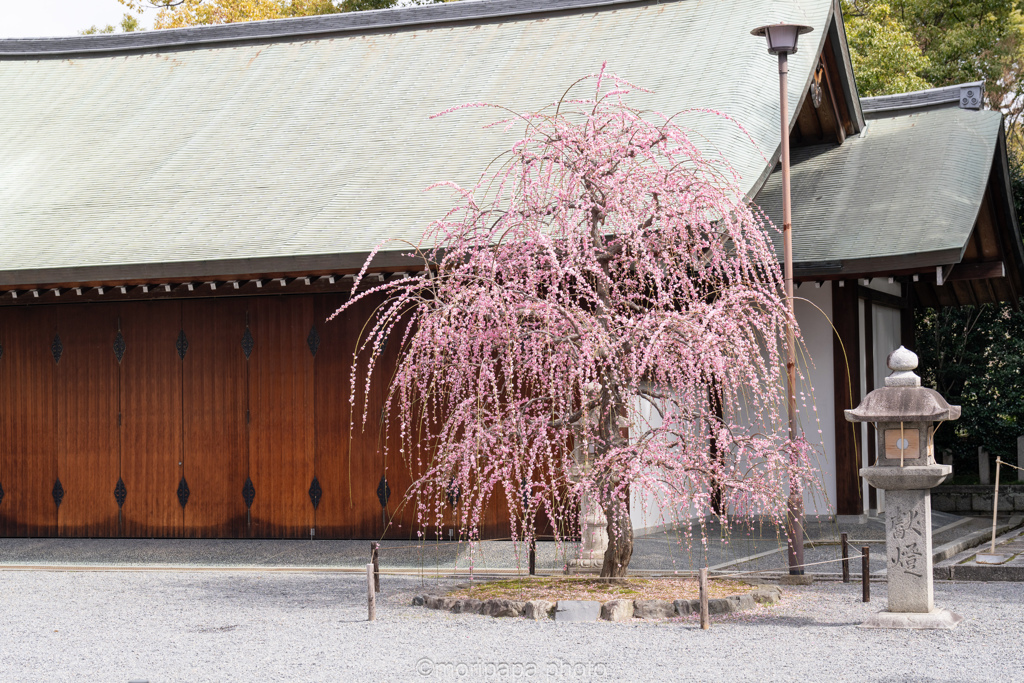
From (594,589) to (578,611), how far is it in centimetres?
57

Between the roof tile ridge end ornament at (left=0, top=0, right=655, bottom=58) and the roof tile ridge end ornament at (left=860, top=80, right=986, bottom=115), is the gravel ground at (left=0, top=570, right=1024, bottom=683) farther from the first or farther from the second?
the roof tile ridge end ornament at (left=0, top=0, right=655, bottom=58)

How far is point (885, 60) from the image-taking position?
21078 mm

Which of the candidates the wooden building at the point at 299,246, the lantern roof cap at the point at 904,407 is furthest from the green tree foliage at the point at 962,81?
the lantern roof cap at the point at 904,407

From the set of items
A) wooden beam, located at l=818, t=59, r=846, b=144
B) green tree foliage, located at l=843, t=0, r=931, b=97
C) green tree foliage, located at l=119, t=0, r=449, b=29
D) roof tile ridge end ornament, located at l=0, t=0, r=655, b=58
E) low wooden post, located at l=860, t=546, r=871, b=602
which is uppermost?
green tree foliage, located at l=119, t=0, r=449, b=29

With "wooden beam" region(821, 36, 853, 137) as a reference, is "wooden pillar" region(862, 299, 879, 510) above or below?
below

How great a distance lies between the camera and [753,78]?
1223cm

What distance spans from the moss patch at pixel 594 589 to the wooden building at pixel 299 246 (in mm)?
2423

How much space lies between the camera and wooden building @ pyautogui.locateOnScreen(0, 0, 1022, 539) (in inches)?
426

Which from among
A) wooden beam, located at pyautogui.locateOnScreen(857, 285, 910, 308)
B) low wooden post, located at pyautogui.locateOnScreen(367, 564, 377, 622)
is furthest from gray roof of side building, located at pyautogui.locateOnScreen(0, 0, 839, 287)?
low wooden post, located at pyautogui.locateOnScreen(367, 564, 377, 622)

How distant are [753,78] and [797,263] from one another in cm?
252

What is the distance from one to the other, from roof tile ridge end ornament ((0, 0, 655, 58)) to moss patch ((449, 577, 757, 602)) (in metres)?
9.27

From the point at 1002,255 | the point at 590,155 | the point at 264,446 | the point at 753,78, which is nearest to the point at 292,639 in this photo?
the point at 590,155

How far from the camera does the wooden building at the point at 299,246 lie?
10.8 meters

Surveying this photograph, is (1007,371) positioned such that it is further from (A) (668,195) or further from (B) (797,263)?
(A) (668,195)
